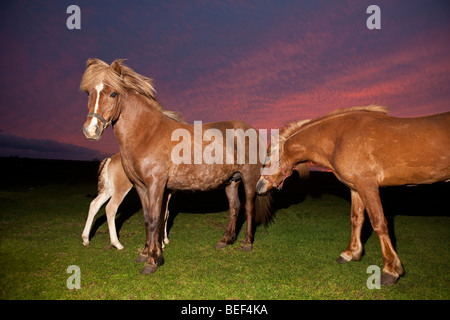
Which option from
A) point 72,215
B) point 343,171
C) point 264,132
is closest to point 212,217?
point 264,132

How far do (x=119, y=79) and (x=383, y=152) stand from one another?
15.0 feet

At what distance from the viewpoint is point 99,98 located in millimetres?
3934

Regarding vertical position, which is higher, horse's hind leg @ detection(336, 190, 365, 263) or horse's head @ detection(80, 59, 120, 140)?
horse's head @ detection(80, 59, 120, 140)

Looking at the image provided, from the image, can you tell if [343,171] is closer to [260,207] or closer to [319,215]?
[260,207]

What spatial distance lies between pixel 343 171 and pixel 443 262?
118 inches

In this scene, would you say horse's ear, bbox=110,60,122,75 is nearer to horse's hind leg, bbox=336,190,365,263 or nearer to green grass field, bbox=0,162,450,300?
green grass field, bbox=0,162,450,300

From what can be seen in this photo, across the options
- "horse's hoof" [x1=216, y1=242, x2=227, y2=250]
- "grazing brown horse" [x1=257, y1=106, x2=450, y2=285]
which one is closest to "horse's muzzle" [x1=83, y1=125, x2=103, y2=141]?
"horse's hoof" [x1=216, y1=242, x2=227, y2=250]

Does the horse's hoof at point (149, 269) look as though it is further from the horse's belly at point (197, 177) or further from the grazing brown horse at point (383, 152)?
the grazing brown horse at point (383, 152)

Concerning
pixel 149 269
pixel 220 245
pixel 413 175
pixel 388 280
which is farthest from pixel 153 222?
pixel 413 175

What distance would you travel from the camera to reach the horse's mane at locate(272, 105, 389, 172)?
442 cm

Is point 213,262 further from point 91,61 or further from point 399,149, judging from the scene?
point 91,61

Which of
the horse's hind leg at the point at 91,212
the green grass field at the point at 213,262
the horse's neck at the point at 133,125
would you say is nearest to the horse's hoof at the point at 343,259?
the green grass field at the point at 213,262

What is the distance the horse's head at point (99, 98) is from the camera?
380 cm

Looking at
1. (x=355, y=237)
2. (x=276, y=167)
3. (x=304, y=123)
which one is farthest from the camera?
(x=276, y=167)
